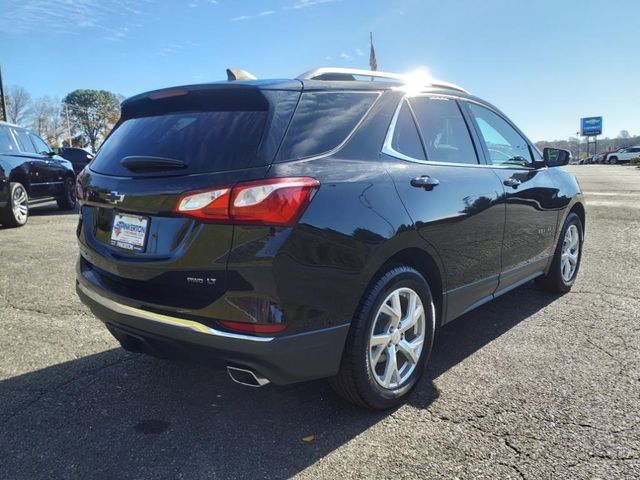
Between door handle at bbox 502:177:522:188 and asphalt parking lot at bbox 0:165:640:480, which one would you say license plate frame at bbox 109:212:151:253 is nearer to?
asphalt parking lot at bbox 0:165:640:480

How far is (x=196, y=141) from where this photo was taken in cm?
242

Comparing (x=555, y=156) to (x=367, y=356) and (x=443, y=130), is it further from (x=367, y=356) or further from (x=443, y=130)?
(x=367, y=356)

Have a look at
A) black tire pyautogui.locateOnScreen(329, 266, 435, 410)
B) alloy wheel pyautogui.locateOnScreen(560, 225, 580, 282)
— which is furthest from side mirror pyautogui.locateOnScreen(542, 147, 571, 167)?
black tire pyautogui.locateOnScreen(329, 266, 435, 410)

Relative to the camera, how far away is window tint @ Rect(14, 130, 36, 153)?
378 inches

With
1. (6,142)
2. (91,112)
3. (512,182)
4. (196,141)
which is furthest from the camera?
(91,112)

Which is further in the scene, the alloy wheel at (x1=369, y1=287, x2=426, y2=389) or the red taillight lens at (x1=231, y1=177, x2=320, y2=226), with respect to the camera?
the alloy wheel at (x1=369, y1=287, x2=426, y2=389)

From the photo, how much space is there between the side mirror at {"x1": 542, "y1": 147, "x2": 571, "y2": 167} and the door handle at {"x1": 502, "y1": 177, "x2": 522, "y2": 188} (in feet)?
2.71

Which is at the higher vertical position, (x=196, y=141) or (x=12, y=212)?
(x=196, y=141)

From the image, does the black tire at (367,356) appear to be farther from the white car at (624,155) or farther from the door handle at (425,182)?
the white car at (624,155)

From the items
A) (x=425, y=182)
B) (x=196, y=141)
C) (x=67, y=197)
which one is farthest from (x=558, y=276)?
(x=67, y=197)

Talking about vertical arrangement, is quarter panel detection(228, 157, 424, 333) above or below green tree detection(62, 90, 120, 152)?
below

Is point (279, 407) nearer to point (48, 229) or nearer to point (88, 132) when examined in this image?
point (48, 229)

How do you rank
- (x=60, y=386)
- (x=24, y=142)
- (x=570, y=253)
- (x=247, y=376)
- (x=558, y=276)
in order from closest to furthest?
(x=247, y=376) < (x=60, y=386) < (x=558, y=276) < (x=570, y=253) < (x=24, y=142)

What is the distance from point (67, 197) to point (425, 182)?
1070 centimetres
